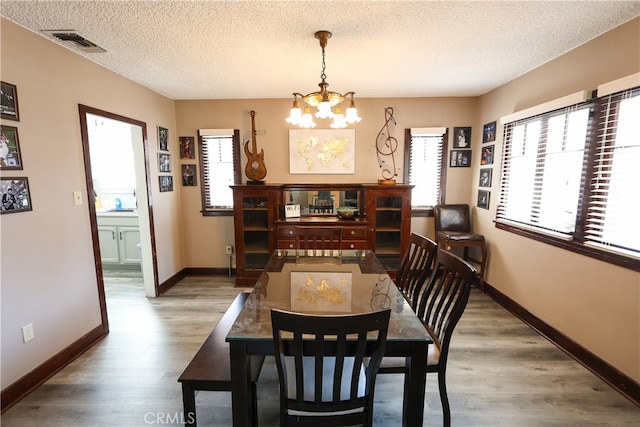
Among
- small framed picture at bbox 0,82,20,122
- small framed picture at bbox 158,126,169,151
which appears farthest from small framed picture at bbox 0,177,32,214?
small framed picture at bbox 158,126,169,151

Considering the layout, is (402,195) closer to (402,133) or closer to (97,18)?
(402,133)

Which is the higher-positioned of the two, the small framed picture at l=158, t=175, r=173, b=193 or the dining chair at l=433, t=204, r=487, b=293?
the small framed picture at l=158, t=175, r=173, b=193

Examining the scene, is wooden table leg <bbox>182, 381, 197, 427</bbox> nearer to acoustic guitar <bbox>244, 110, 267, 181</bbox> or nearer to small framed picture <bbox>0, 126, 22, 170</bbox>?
small framed picture <bbox>0, 126, 22, 170</bbox>

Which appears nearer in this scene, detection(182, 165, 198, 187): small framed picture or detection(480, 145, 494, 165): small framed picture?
detection(480, 145, 494, 165): small framed picture

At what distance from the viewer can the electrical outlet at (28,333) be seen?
1.90 meters

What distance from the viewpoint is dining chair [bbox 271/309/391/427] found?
1034 millimetres

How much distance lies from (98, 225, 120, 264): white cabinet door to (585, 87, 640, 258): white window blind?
5.24 metres

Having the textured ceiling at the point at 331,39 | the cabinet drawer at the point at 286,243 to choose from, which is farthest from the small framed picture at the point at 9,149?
the cabinet drawer at the point at 286,243

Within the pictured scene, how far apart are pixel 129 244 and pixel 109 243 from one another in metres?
0.30

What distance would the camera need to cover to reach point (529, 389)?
1.92m

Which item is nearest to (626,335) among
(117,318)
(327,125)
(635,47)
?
(635,47)

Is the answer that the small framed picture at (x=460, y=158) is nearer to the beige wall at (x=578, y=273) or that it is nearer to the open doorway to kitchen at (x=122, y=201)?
the beige wall at (x=578, y=273)

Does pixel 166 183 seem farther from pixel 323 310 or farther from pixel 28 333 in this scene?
pixel 323 310

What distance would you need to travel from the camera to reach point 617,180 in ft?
6.42
